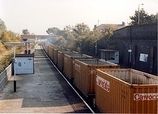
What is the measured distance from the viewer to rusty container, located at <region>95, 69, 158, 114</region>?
1072 cm

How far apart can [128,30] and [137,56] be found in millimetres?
6749

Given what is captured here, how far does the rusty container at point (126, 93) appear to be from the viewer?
10.7 m

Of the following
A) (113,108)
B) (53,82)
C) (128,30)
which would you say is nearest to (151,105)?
(113,108)

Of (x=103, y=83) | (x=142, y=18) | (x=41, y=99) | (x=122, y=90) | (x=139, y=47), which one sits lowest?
(x=41, y=99)

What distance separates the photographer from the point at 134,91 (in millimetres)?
10602

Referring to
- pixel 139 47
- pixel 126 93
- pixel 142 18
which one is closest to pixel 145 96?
pixel 126 93

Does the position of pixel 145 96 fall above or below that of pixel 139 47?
below

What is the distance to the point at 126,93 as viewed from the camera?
435 inches

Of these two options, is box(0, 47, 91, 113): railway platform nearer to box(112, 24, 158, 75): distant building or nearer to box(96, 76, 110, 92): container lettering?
box(96, 76, 110, 92): container lettering

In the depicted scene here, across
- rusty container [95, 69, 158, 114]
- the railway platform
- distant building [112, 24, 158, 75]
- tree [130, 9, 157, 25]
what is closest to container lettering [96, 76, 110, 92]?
rusty container [95, 69, 158, 114]

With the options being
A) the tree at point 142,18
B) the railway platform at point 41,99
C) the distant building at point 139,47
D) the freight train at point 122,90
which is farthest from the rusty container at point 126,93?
the tree at point 142,18

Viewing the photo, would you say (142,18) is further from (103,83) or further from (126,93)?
(126,93)

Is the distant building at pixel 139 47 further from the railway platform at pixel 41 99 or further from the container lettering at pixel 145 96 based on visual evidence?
the container lettering at pixel 145 96

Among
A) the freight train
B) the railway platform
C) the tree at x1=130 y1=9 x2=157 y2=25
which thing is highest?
the tree at x1=130 y1=9 x2=157 y2=25
